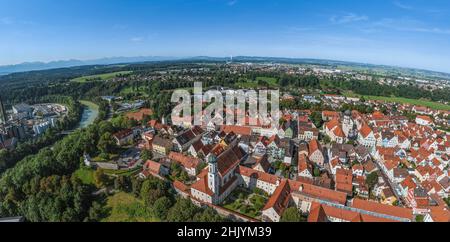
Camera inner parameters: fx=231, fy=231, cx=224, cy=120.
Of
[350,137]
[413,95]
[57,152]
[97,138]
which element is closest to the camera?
[57,152]

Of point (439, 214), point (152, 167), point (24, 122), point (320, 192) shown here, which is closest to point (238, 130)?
point (152, 167)

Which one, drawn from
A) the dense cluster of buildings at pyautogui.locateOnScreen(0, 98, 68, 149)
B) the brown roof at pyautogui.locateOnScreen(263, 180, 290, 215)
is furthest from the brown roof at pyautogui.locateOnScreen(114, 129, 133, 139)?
the brown roof at pyautogui.locateOnScreen(263, 180, 290, 215)

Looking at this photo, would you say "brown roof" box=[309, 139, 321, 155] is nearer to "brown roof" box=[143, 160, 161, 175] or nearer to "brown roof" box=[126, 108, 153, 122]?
"brown roof" box=[143, 160, 161, 175]

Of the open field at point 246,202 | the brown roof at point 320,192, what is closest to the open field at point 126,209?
the open field at point 246,202

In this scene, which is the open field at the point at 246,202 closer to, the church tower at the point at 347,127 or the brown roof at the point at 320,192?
the brown roof at the point at 320,192

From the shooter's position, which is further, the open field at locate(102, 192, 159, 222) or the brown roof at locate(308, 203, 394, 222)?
the open field at locate(102, 192, 159, 222)

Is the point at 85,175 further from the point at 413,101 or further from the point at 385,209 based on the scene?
the point at 413,101
